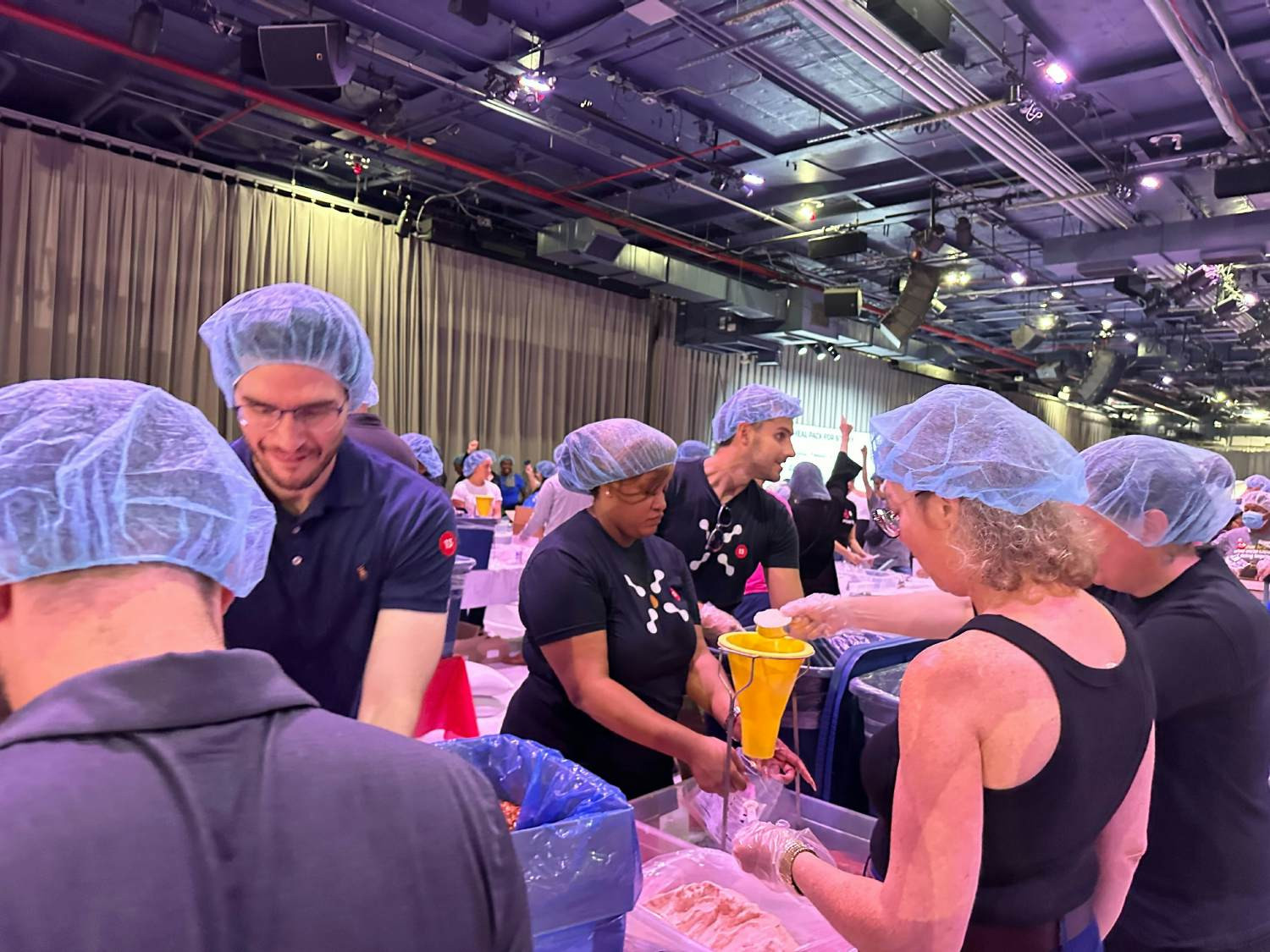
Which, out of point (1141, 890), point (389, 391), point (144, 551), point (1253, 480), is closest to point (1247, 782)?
point (1141, 890)

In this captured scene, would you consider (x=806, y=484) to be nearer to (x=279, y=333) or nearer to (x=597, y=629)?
(x=597, y=629)

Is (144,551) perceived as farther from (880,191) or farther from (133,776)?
(880,191)

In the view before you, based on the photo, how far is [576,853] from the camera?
1.03 meters

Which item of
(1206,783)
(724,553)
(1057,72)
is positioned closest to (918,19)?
(1057,72)

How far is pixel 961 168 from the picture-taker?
7.54 metres

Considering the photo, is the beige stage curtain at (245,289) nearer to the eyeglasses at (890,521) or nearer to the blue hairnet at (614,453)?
the blue hairnet at (614,453)

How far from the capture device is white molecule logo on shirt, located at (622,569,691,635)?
2039 mm

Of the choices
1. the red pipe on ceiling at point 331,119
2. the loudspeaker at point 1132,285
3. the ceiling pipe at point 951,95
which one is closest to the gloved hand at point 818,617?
the ceiling pipe at point 951,95

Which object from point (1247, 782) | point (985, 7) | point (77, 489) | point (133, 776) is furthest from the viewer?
point (985, 7)

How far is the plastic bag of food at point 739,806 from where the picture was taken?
1566 mm

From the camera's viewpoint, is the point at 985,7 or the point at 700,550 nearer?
the point at 700,550

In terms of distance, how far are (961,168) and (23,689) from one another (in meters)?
8.09

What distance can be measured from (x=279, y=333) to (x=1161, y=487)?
5.65 feet

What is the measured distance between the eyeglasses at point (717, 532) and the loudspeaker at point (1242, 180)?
17.8 ft
